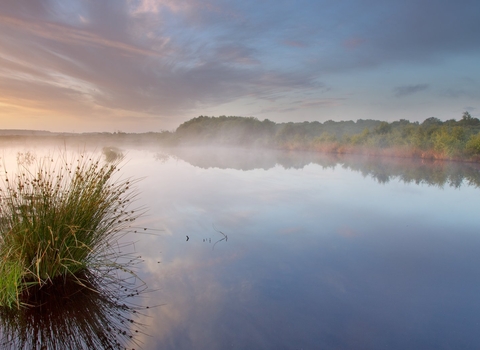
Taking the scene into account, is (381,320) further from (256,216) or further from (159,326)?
(256,216)

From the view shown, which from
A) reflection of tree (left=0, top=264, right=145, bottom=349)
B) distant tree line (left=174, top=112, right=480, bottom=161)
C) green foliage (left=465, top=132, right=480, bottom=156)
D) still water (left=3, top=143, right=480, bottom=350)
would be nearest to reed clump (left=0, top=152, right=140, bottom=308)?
reflection of tree (left=0, top=264, right=145, bottom=349)

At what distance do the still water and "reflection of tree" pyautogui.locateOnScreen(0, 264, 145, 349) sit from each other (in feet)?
0.39

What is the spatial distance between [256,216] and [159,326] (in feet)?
10.7

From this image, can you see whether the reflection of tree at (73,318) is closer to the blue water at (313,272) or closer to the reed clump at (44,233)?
the reed clump at (44,233)

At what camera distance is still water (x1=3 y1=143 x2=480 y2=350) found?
225cm

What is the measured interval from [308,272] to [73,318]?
2129 millimetres

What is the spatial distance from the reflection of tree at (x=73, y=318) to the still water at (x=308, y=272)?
118 millimetres

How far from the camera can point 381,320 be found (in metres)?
2.42

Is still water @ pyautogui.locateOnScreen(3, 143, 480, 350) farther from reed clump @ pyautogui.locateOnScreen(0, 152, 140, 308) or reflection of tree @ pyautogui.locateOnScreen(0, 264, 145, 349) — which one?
reed clump @ pyautogui.locateOnScreen(0, 152, 140, 308)

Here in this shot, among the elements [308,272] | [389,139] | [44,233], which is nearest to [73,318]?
[44,233]

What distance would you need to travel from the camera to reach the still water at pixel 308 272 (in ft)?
7.39

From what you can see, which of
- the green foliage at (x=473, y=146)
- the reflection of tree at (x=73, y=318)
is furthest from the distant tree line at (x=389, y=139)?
the reflection of tree at (x=73, y=318)

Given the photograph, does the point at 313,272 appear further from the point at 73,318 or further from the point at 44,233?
the point at 44,233

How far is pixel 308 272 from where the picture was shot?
127 inches
